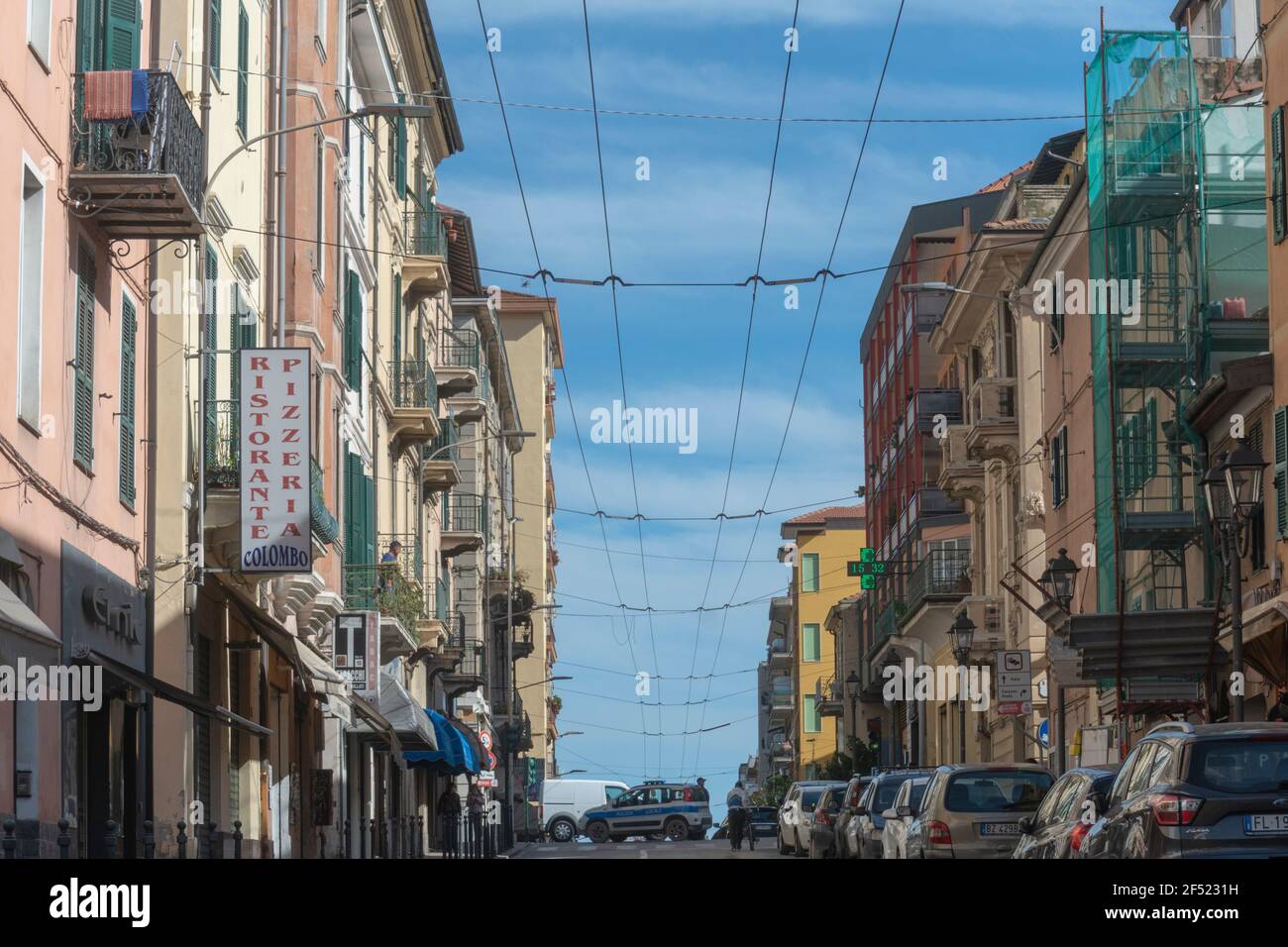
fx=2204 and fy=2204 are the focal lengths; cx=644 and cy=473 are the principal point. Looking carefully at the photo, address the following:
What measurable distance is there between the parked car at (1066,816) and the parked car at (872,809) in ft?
32.8

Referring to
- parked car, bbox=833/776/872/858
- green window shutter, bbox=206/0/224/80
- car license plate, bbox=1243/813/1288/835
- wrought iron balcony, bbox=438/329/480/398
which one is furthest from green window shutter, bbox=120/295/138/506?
wrought iron balcony, bbox=438/329/480/398

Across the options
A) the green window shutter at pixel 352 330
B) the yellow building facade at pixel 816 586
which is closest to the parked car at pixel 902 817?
the green window shutter at pixel 352 330

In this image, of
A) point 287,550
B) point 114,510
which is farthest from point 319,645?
point 114,510

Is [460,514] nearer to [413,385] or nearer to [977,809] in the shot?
[413,385]

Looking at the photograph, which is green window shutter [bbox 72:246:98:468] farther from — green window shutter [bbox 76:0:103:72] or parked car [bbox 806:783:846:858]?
parked car [bbox 806:783:846:858]

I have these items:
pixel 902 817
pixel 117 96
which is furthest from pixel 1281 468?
pixel 117 96

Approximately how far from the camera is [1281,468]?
86.6ft

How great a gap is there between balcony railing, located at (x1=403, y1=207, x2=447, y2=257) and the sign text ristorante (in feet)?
74.2

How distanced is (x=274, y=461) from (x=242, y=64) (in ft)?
19.2

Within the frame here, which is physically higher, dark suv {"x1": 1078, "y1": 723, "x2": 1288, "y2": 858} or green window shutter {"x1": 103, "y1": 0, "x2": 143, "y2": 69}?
green window shutter {"x1": 103, "y1": 0, "x2": 143, "y2": 69}

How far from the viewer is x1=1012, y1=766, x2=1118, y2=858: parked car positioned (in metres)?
16.2
